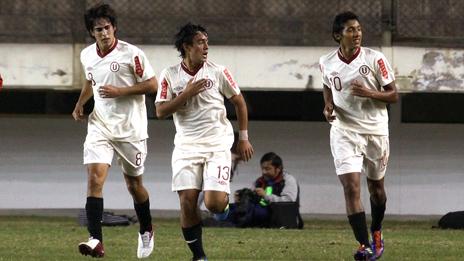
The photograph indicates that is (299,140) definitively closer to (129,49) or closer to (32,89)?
(32,89)

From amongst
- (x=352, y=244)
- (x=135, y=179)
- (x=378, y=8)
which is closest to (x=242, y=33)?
(x=378, y=8)

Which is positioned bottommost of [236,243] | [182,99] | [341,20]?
[236,243]

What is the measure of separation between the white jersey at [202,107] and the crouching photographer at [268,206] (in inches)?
305

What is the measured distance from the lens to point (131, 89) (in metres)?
12.6

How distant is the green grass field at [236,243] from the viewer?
44.3 feet

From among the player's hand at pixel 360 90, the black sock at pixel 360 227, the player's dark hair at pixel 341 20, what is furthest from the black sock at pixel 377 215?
the player's dark hair at pixel 341 20

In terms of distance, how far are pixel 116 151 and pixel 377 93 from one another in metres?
2.61

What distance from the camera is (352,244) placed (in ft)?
50.9

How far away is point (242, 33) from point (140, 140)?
9.89 meters

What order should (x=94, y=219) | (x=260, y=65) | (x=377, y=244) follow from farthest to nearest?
(x=260, y=65) < (x=377, y=244) < (x=94, y=219)

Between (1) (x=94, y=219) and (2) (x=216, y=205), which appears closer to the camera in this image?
(2) (x=216, y=205)

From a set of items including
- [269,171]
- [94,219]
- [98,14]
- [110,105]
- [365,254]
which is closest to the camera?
[365,254]

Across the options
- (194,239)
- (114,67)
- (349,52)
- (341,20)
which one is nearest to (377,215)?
(349,52)

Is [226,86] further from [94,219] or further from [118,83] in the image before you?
[94,219]
